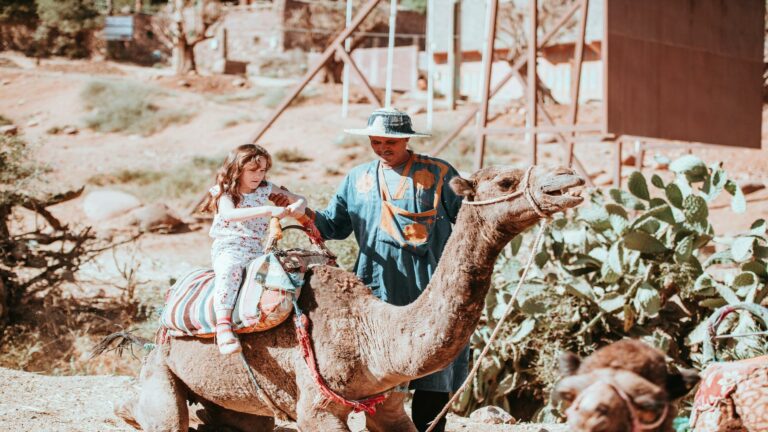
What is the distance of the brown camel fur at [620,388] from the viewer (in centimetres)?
267

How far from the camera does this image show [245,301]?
200 inches

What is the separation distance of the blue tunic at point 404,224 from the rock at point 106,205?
12.8 meters

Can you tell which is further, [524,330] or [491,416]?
[524,330]

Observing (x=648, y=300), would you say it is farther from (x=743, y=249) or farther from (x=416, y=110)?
(x=416, y=110)

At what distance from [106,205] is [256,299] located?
13.8m

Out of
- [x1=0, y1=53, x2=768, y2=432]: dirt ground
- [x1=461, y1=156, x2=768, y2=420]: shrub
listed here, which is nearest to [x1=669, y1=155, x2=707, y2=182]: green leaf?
[x1=461, y1=156, x2=768, y2=420]: shrub

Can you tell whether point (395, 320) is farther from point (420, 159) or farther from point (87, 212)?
point (87, 212)

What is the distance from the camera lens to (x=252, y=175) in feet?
17.5

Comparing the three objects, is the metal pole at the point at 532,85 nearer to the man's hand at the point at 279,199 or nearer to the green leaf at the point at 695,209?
the green leaf at the point at 695,209

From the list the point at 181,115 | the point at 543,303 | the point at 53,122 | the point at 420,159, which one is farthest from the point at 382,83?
the point at 420,159

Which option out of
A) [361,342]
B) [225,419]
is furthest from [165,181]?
[361,342]

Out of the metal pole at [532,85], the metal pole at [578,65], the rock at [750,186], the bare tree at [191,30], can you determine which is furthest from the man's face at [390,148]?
the bare tree at [191,30]

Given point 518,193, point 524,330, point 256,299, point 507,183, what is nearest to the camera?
point 518,193

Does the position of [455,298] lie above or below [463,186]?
below
